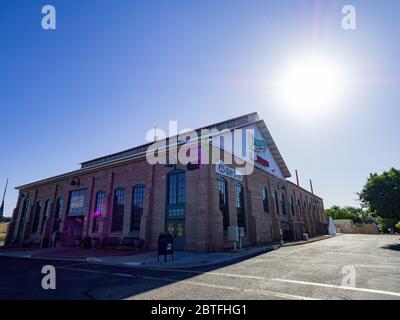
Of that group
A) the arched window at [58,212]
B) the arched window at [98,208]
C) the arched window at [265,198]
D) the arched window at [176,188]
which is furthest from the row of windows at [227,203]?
the arched window at [58,212]

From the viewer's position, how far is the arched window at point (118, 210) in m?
20.9

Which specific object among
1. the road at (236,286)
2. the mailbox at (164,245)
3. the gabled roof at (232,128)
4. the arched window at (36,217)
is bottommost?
the road at (236,286)

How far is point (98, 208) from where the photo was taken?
2316cm

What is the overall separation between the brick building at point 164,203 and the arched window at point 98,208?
3.8 inches

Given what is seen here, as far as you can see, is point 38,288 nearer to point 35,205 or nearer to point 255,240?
point 255,240

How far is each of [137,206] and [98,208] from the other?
19.4ft

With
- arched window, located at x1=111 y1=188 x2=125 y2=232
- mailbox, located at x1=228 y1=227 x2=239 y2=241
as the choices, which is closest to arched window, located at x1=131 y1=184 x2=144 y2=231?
arched window, located at x1=111 y1=188 x2=125 y2=232

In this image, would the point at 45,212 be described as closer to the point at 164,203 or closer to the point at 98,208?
the point at 98,208

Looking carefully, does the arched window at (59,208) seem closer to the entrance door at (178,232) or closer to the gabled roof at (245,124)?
the gabled roof at (245,124)

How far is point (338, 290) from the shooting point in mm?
5613

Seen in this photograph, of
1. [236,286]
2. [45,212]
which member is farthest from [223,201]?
[45,212]

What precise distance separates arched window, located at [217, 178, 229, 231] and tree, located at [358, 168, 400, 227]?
708 inches
